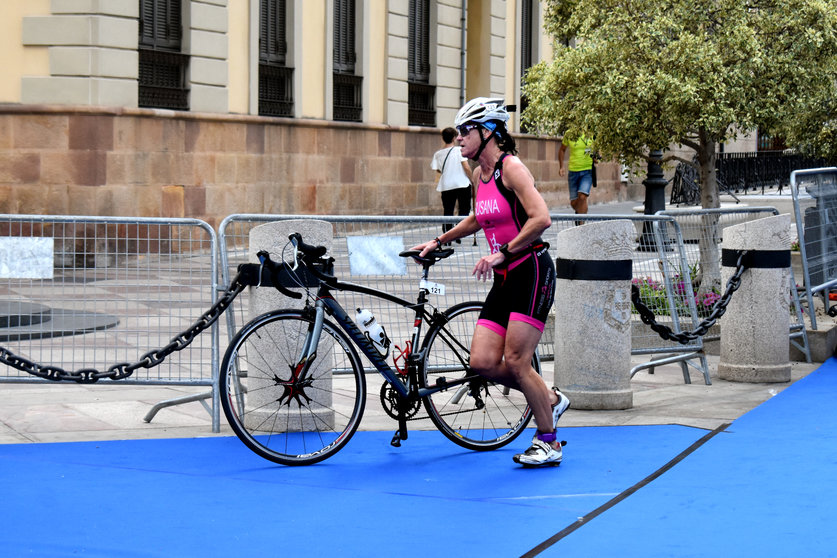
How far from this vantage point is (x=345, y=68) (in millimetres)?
22938

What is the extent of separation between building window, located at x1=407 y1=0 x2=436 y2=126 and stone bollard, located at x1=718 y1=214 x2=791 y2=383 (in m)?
15.8

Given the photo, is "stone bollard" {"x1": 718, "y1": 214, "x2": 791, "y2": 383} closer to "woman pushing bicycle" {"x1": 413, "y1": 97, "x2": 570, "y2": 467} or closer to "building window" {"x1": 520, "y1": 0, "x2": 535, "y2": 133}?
"woman pushing bicycle" {"x1": 413, "y1": 97, "x2": 570, "y2": 467}

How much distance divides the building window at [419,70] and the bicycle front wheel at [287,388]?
18.1 m

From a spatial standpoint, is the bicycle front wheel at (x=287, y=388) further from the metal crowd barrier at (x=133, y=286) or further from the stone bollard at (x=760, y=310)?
the stone bollard at (x=760, y=310)

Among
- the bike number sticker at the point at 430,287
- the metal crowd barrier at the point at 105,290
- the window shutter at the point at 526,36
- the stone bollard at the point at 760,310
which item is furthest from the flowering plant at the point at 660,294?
the window shutter at the point at 526,36

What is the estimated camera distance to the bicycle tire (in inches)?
271

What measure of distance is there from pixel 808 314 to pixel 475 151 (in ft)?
18.4

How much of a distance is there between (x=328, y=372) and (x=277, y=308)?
438 millimetres

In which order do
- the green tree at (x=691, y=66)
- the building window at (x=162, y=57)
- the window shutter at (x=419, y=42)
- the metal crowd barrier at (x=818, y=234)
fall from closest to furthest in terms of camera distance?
the metal crowd barrier at (x=818, y=234)
the green tree at (x=691, y=66)
the building window at (x=162, y=57)
the window shutter at (x=419, y=42)

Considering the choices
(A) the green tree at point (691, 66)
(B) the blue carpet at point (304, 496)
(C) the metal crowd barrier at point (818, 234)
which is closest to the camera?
(B) the blue carpet at point (304, 496)

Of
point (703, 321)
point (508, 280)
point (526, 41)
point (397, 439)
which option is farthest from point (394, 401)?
point (526, 41)

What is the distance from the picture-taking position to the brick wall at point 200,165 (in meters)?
16.8

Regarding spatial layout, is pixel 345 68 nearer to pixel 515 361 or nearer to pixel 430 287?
pixel 430 287

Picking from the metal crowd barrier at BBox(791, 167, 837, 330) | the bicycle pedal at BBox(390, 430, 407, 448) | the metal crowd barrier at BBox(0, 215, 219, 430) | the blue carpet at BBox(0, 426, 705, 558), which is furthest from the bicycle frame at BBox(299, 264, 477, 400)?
the metal crowd barrier at BBox(791, 167, 837, 330)
